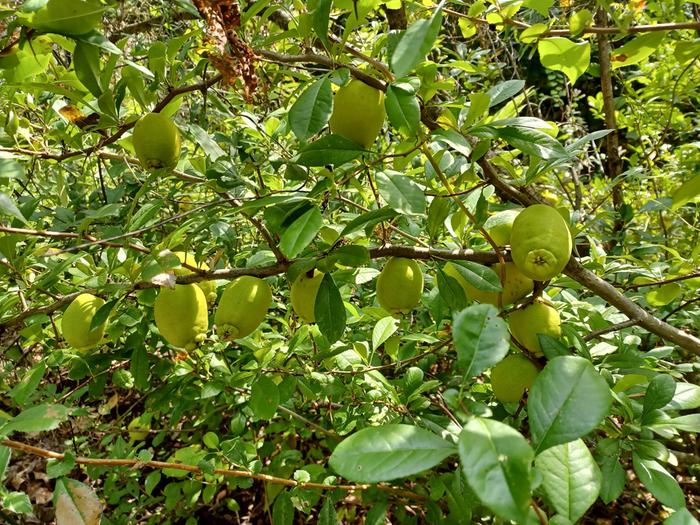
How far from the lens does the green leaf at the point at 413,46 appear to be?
70 cm

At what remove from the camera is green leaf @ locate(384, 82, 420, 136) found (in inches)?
32.0

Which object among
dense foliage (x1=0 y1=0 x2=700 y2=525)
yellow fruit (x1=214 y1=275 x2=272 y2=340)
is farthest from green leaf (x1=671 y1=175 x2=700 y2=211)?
yellow fruit (x1=214 y1=275 x2=272 y2=340)

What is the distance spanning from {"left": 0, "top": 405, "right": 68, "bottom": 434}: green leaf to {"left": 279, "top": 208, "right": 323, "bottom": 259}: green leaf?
47 cm

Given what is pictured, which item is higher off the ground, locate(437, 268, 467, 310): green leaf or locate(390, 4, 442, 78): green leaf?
locate(390, 4, 442, 78): green leaf

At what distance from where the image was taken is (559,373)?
0.63 metres

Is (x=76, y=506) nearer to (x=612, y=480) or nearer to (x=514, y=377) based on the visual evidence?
(x=514, y=377)

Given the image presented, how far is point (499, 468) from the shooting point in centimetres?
48

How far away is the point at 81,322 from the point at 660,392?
1.33m

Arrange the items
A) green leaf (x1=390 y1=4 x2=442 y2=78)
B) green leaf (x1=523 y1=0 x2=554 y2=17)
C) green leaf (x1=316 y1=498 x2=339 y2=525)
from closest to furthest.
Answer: green leaf (x1=390 y1=4 x2=442 y2=78)
green leaf (x1=523 y1=0 x2=554 y2=17)
green leaf (x1=316 y1=498 x2=339 y2=525)

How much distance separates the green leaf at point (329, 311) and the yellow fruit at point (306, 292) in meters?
0.06

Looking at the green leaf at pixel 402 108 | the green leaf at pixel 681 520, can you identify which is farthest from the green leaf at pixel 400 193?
the green leaf at pixel 681 520

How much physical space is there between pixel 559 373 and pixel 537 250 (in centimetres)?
35

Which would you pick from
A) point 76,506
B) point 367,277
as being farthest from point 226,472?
point 367,277

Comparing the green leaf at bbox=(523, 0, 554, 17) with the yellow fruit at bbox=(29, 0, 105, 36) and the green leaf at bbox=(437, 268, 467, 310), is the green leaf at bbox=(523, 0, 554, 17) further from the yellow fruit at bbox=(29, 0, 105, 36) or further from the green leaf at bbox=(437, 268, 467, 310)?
the yellow fruit at bbox=(29, 0, 105, 36)
